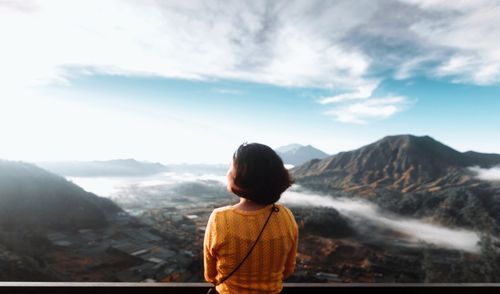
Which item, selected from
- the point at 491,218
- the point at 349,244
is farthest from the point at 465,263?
the point at 491,218

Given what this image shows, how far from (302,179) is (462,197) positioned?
44205 millimetres

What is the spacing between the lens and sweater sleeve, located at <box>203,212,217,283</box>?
106cm

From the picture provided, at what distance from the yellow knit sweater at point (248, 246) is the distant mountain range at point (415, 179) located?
3077 inches

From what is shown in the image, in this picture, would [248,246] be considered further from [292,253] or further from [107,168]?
[107,168]

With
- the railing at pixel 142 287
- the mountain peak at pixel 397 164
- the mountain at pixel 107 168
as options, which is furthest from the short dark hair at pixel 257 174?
the mountain peak at pixel 397 164

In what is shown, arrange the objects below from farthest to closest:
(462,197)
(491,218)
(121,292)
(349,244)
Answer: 1. (462,197)
2. (491,218)
3. (349,244)
4. (121,292)

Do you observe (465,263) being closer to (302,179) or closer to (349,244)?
(349,244)

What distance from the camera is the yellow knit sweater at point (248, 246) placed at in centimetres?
104

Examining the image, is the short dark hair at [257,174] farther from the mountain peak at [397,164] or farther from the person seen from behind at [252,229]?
the mountain peak at [397,164]

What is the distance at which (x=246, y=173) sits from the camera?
3.50 ft

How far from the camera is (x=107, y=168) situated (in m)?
105

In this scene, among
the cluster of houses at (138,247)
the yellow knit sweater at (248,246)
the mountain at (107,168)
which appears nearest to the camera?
the yellow knit sweater at (248,246)

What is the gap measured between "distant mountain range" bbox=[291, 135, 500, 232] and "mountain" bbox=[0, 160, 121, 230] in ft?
149

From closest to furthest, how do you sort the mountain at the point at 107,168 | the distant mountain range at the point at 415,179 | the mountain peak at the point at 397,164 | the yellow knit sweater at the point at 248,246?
the yellow knit sweater at the point at 248,246 < the distant mountain range at the point at 415,179 < the mountain at the point at 107,168 < the mountain peak at the point at 397,164
